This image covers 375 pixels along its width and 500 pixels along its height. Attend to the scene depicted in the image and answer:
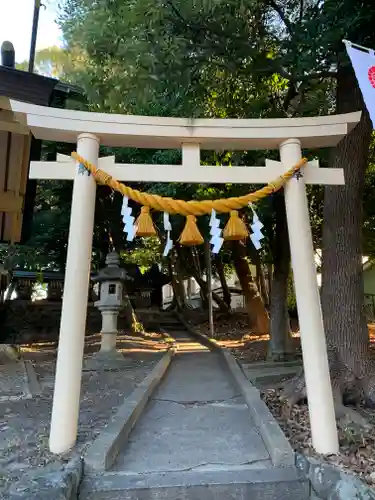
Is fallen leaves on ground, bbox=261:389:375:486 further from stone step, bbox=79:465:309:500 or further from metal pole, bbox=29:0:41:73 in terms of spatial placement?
metal pole, bbox=29:0:41:73

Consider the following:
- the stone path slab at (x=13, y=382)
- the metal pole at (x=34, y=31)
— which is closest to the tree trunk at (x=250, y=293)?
the stone path slab at (x=13, y=382)

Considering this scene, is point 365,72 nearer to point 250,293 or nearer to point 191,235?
point 191,235

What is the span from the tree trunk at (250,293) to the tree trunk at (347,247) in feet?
24.9

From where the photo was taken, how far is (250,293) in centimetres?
1336

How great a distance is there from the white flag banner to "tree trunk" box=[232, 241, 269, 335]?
9327 mm

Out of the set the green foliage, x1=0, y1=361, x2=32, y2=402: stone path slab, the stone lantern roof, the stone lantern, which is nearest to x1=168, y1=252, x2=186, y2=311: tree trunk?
the stone lantern roof

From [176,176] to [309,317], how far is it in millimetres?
1905

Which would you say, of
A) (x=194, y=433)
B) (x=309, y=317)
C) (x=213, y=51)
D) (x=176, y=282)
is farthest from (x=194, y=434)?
(x=176, y=282)

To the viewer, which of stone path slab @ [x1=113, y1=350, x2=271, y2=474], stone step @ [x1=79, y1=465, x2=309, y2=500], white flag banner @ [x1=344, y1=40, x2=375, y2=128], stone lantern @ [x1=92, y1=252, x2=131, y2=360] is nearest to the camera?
stone step @ [x1=79, y1=465, x2=309, y2=500]

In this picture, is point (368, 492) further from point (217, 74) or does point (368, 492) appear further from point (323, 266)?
point (217, 74)

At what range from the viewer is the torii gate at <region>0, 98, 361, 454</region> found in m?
3.65

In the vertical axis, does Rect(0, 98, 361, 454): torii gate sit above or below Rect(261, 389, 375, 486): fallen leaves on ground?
above

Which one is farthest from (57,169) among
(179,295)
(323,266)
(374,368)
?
(179,295)

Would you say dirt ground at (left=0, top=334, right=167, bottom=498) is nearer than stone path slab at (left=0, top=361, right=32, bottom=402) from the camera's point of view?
Yes
